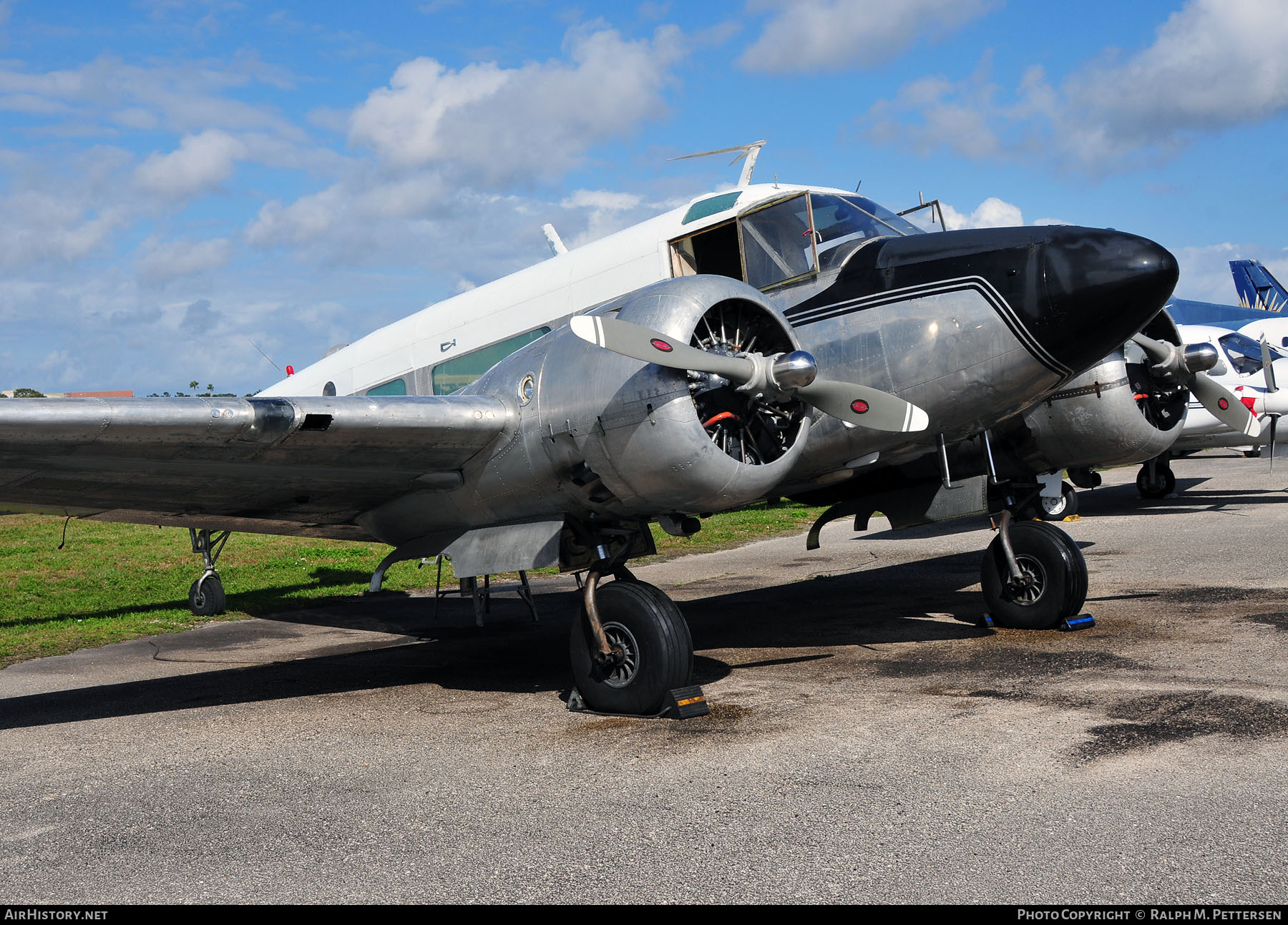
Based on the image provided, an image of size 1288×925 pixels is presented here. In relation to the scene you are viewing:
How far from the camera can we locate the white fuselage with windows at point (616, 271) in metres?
7.81

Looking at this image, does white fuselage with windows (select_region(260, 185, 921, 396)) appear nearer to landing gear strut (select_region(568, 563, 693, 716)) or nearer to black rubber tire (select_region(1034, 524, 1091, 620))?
landing gear strut (select_region(568, 563, 693, 716))

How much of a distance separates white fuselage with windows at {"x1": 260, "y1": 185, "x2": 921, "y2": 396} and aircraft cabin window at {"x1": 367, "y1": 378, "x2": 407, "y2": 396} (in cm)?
1

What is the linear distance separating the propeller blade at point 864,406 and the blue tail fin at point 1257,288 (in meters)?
46.6

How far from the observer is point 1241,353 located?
19.5 meters

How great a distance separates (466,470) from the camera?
7.42 metres

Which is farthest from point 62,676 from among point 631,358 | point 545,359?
point 631,358

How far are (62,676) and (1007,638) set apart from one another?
855 cm

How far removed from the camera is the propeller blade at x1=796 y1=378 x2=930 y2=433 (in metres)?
6.51

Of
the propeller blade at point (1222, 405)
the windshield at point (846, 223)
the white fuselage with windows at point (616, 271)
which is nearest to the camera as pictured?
the windshield at point (846, 223)

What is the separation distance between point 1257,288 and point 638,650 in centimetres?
4972

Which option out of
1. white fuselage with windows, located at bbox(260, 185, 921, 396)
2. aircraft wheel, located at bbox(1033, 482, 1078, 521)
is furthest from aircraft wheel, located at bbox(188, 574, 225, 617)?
aircraft wheel, located at bbox(1033, 482, 1078, 521)

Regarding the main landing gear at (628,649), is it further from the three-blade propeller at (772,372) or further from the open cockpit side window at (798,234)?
the open cockpit side window at (798,234)

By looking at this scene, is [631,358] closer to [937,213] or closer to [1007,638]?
[937,213]

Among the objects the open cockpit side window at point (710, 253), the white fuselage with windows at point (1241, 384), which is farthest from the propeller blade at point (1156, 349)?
the white fuselage with windows at point (1241, 384)
